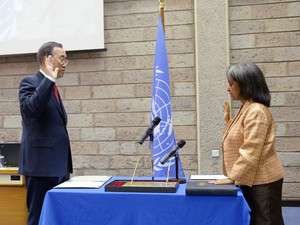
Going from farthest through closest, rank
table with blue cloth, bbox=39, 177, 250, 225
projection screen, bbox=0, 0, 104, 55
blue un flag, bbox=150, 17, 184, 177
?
projection screen, bbox=0, 0, 104, 55 → blue un flag, bbox=150, 17, 184, 177 → table with blue cloth, bbox=39, 177, 250, 225

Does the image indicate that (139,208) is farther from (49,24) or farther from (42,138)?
(49,24)

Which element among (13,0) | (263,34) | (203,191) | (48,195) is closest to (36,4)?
(13,0)

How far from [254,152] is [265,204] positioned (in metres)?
0.28

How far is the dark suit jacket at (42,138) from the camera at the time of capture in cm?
200

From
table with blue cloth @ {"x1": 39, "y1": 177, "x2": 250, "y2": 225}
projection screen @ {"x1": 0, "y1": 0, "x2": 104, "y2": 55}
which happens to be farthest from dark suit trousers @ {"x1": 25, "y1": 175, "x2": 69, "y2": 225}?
projection screen @ {"x1": 0, "y1": 0, "x2": 104, "y2": 55}

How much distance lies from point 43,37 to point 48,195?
281 cm

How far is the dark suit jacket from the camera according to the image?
200cm

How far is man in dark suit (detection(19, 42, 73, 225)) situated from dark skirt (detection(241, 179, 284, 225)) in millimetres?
1115

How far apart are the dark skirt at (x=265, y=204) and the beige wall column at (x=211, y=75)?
6.63ft

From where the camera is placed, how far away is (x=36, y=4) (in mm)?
4145

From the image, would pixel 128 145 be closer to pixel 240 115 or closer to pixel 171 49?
pixel 171 49

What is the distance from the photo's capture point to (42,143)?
6.67 ft

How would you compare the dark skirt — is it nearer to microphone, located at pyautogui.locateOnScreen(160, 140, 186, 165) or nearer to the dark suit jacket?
microphone, located at pyautogui.locateOnScreen(160, 140, 186, 165)

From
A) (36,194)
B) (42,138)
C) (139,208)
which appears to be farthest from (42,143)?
(139,208)
